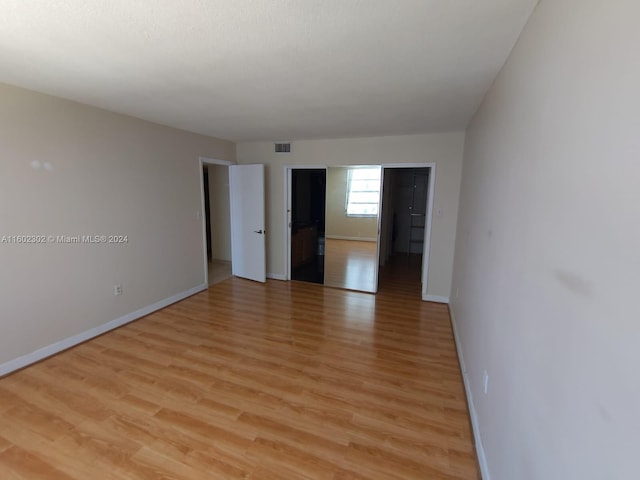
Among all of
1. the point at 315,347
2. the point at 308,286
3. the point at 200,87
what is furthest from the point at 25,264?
the point at 308,286

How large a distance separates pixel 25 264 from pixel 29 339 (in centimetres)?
68

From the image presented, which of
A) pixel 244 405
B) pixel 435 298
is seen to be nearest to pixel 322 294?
pixel 435 298

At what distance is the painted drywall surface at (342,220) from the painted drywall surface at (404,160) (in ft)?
11.7

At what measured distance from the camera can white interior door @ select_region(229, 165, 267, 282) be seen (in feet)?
16.0

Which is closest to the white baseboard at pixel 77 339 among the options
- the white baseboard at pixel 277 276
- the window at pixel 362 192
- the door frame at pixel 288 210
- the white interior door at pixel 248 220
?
the white interior door at pixel 248 220

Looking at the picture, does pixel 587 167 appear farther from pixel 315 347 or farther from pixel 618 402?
pixel 315 347

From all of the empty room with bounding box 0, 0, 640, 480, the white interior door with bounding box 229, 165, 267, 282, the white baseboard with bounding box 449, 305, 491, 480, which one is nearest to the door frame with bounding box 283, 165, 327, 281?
the white interior door with bounding box 229, 165, 267, 282

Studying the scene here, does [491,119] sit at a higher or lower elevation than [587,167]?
higher

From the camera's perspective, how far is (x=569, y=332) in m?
0.86

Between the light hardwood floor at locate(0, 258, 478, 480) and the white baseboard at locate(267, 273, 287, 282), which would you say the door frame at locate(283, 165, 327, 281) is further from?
the light hardwood floor at locate(0, 258, 478, 480)

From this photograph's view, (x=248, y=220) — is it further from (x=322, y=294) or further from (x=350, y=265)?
(x=350, y=265)

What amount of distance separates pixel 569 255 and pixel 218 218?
5960 millimetres

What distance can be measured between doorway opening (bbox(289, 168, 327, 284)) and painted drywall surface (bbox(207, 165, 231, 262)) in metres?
1.37

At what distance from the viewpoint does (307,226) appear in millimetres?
6285
